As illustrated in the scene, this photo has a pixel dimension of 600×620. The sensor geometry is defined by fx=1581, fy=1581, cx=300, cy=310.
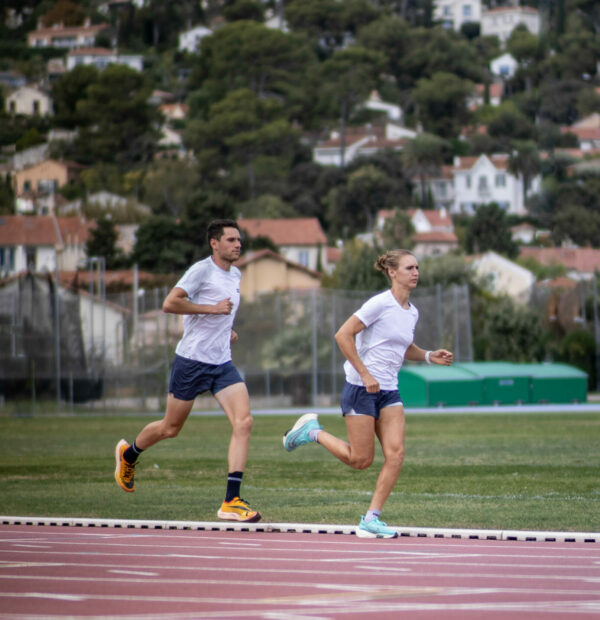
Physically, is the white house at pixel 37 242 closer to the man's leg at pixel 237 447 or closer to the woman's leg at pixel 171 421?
the woman's leg at pixel 171 421

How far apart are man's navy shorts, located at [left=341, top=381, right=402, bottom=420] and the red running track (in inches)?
33.3

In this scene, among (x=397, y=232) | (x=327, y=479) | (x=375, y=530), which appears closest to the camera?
(x=375, y=530)

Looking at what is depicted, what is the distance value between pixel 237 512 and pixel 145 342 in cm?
2960

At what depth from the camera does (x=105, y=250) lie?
359 feet

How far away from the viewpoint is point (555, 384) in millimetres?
42562

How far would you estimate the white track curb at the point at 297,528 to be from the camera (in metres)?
10.2

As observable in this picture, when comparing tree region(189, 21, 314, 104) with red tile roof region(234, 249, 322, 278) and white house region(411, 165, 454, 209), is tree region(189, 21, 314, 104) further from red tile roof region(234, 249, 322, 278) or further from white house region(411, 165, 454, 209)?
red tile roof region(234, 249, 322, 278)

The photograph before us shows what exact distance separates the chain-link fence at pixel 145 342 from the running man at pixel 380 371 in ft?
94.9

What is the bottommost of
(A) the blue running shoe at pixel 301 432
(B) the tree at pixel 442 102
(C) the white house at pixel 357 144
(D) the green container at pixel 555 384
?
(D) the green container at pixel 555 384

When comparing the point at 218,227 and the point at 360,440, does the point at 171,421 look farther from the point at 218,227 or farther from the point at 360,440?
the point at 360,440

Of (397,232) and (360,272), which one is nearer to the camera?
(360,272)

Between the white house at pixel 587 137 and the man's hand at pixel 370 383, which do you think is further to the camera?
the white house at pixel 587 137

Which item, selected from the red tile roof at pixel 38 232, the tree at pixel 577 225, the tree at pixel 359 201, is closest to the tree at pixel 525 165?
the tree at pixel 577 225

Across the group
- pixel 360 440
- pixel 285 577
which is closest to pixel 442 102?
pixel 360 440
